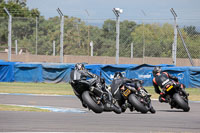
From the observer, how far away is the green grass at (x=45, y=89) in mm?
20094

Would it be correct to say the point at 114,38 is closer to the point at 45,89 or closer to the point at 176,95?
the point at 45,89

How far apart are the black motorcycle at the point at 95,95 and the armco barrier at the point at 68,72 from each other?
11.0 meters

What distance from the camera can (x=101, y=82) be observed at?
1125 centimetres

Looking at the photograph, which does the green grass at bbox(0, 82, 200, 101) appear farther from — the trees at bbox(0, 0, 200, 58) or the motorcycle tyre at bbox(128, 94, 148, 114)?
the motorcycle tyre at bbox(128, 94, 148, 114)

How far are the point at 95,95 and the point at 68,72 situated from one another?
13140mm

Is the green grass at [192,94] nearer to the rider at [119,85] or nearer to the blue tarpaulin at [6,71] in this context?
the rider at [119,85]

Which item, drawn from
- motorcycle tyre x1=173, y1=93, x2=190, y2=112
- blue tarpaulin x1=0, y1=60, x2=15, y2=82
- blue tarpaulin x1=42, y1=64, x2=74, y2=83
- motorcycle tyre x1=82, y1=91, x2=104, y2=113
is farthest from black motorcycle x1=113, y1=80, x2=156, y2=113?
blue tarpaulin x1=0, y1=60, x2=15, y2=82

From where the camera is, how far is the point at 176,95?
1222 cm

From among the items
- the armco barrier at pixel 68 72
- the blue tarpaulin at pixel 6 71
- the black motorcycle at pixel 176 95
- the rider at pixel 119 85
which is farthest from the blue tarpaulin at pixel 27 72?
the rider at pixel 119 85

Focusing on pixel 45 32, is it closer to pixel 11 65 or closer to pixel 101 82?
pixel 11 65

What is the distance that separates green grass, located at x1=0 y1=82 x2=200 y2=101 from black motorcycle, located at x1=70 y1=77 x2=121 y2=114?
24.4ft

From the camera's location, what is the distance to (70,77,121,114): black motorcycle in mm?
10711

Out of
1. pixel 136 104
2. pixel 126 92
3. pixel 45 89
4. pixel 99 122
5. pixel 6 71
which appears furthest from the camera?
pixel 6 71

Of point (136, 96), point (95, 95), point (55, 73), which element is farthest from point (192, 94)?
point (95, 95)
